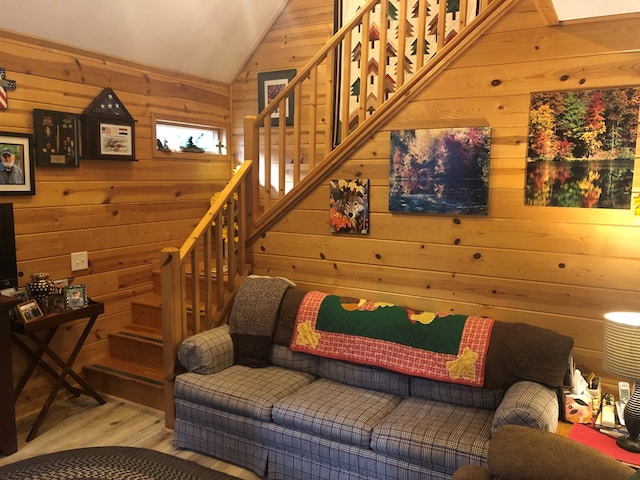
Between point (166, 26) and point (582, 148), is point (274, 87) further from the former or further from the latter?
point (582, 148)

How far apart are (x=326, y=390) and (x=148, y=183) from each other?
216 cm

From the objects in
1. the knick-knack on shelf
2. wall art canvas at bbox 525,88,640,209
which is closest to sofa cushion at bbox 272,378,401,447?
wall art canvas at bbox 525,88,640,209

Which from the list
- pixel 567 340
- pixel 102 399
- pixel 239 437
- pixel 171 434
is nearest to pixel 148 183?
pixel 102 399

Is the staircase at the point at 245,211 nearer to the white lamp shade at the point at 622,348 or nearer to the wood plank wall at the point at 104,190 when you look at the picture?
the wood plank wall at the point at 104,190

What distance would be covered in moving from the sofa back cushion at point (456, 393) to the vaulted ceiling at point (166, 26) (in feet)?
5.82

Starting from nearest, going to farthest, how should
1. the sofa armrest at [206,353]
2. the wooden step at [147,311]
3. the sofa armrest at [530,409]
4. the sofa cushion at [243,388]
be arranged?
the sofa armrest at [530,409] → the sofa cushion at [243,388] → the sofa armrest at [206,353] → the wooden step at [147,311]

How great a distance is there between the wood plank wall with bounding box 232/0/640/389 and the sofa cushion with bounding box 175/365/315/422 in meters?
0.69

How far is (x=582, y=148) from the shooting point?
2555 millimetres

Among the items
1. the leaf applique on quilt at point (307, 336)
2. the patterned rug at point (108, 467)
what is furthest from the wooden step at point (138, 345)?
the leaf applique on quilt at point (307, 336)

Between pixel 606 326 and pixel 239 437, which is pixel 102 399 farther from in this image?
pixel 606 326

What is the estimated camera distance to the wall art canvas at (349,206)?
3.19m

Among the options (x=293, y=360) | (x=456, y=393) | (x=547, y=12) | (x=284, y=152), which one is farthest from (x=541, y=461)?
(x=284, y=152)

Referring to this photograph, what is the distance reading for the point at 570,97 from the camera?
8.43 ft

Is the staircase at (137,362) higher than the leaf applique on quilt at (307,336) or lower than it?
lower
